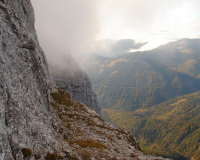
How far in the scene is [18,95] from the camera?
18.3 meters

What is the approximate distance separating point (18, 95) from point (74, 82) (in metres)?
108

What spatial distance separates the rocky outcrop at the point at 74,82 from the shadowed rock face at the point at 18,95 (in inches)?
3577

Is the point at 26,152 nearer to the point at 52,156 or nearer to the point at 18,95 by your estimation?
the point at 52,156

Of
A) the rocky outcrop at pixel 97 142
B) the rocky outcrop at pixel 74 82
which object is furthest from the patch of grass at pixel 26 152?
the rocky outcrop at pixel 74 82

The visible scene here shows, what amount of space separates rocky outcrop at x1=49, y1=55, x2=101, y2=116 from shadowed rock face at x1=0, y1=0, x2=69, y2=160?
298 feet

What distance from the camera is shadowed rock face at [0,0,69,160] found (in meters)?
14.7

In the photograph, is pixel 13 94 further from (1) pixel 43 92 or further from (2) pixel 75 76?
(2) pixel 75 76

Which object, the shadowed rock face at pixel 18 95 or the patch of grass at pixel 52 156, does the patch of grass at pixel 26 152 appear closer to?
the shadowed rock face at pixel 18 95

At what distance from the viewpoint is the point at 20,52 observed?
875 inches

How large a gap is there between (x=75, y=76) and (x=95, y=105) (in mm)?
33634

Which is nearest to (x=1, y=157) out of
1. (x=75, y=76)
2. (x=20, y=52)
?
(x=20, y=52)

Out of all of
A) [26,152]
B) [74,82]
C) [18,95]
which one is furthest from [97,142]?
[74,82]

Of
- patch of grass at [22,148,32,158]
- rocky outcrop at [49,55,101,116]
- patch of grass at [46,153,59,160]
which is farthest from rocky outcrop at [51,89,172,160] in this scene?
rocky outcrop at [49,55,101,116]

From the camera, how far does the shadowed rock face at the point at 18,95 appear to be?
14664 millimetres
